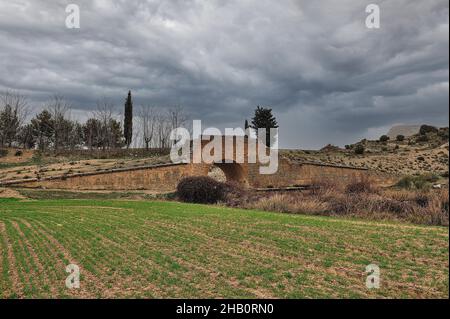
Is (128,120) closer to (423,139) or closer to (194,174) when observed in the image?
(194,174)

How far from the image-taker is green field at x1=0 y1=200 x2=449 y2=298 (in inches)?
265

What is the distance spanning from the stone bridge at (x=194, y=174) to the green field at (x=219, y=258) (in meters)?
15.1

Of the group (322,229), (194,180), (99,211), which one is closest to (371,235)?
(322,229)

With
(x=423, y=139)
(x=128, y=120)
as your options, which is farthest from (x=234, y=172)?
(x=423, y=139)

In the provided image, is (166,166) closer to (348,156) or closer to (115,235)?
(115,235)

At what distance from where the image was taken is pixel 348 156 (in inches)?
2057

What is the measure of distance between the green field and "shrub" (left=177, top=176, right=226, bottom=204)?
37.2ft

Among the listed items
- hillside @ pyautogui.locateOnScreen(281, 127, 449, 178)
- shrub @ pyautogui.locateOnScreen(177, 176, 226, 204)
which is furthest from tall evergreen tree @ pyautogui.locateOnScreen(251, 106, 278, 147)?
shrub @ pyautogui.locateOnScreen(177, 176, 226, 204)

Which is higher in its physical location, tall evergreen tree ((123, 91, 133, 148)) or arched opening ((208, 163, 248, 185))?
tall evergreen tree ((123, 91, 133, 148))

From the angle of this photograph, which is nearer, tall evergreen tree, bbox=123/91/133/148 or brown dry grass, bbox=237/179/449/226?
brown dry grass, bbox=237/179/449/226

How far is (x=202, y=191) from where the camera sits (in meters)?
25.7

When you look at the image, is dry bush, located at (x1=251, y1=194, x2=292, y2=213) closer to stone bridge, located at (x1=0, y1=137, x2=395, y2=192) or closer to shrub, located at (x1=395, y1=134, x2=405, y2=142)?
stone bridge, located at (x1=0, y1=137, x2=395, y2=192)

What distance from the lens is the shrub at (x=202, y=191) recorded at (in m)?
25.7

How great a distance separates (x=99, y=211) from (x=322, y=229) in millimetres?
10029
